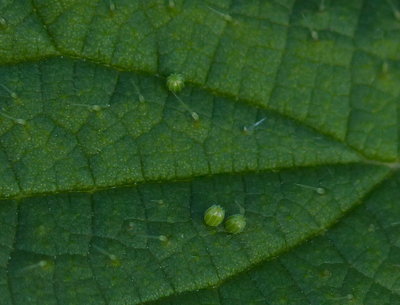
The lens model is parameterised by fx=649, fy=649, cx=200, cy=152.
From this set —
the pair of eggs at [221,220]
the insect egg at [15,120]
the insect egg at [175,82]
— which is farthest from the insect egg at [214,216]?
the insect egg at [15,120]

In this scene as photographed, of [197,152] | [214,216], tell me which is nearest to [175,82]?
[197,152]

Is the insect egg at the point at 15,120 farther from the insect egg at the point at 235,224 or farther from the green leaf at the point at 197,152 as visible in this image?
the insect egg at the point at 235,224

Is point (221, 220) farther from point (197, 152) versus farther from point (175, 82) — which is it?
point (175, 82)

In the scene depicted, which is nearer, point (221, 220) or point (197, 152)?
→ point (221, 220)

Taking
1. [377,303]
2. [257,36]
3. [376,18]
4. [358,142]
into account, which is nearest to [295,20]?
[257,36]

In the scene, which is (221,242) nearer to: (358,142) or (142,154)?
(142,154)

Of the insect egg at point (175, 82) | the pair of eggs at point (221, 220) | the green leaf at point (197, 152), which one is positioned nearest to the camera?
the green leaf at point (197, 152)
